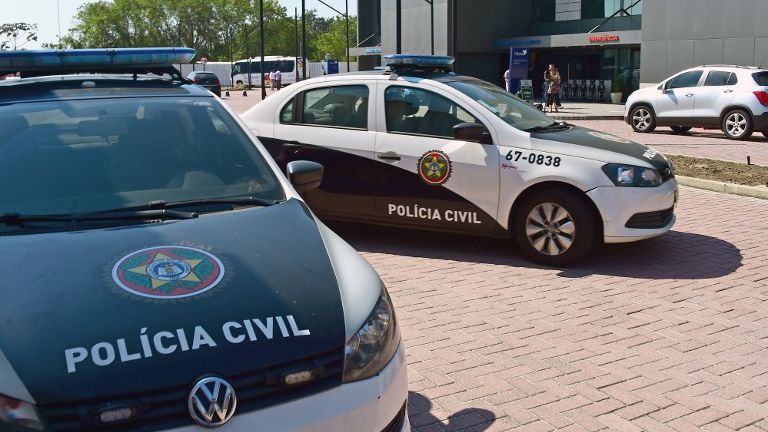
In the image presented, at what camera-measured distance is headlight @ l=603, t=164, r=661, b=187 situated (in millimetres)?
6711

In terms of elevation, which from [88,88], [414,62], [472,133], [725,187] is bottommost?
[725,187]

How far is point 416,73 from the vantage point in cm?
782

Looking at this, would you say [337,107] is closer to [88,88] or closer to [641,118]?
[88,88]

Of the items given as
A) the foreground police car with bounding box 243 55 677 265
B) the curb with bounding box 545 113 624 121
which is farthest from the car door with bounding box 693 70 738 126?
the foreground police car with bounding box 243 55 677 265

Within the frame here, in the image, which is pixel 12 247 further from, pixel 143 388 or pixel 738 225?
pixel 738 225

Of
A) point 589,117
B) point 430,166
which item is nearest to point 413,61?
point 430,166

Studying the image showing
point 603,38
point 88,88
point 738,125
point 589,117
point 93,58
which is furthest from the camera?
point 603,38

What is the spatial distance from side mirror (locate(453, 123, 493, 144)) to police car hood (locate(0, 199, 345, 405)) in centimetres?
397

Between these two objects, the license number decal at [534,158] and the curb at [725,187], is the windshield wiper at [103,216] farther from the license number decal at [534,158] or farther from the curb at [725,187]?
the curb at [725,187]

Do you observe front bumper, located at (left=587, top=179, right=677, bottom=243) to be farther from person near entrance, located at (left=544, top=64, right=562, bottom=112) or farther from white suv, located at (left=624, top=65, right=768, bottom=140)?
person near entrance, located at (left=544, top=64, right=562, bottom=112)

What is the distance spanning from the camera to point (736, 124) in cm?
1820

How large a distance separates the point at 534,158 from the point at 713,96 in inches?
534

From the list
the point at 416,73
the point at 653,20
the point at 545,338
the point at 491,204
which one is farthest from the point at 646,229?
the point at 653,20

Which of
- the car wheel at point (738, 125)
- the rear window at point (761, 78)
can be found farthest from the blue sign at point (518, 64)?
the rear window at point (761, 78)
